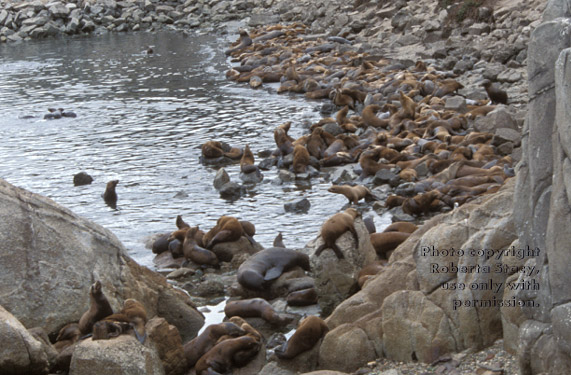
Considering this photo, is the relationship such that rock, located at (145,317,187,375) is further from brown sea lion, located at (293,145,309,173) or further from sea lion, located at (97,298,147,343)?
brown sea lion, located at (293,145,309,173)

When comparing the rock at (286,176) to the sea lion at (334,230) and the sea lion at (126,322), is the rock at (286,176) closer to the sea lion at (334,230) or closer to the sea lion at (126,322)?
the sea lion at (334,230)

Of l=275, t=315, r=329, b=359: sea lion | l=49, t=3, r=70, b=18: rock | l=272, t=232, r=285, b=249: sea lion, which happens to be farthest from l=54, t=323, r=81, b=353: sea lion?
l=49, t=3, r=70, b=18: rock

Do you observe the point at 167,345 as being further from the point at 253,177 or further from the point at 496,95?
the point at 496,95

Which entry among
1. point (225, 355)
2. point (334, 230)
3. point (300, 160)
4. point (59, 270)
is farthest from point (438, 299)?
point (300, 160)

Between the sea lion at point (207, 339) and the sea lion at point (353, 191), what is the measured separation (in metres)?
6.50

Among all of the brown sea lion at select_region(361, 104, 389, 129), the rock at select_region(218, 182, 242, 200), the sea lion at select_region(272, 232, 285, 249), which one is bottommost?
the rock at select_region(218, 182, 242, 200)

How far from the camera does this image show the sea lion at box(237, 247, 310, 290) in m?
11.8

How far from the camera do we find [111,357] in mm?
8180

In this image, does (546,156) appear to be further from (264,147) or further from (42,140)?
(42,140)

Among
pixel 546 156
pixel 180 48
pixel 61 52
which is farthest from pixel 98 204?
pixel 61 52

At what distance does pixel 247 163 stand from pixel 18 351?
11.0 metres

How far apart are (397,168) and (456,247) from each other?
8.94 meters

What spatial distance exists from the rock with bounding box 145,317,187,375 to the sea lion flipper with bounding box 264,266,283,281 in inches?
101

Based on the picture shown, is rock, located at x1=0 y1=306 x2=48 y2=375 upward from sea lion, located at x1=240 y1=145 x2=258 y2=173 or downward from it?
upward
